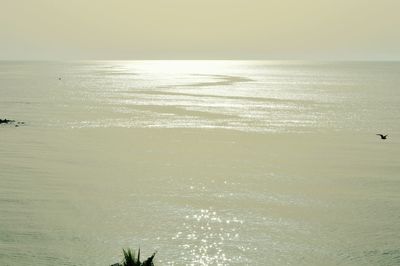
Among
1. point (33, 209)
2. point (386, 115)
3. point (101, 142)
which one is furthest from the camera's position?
point (386, 115)

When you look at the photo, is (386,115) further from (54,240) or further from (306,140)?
(54,240)

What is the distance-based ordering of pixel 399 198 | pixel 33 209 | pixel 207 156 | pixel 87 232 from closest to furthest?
pixel 87 232
pixel 33 209
pixel 399 198
pixel 207 156

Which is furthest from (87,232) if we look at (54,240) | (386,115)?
(386,115)

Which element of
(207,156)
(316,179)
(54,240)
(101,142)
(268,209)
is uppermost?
(101,142)

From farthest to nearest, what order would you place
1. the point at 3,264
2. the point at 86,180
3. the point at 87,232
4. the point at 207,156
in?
the point at 207,156 → the point at 86,180 → the point at 87,232 → the point at 3,264

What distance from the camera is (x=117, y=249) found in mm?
44938

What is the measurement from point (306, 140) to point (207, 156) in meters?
25.9

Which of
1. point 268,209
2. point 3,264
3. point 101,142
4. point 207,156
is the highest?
point 101,142

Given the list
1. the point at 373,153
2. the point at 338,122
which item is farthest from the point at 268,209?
the point at 338,122

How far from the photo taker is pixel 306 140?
102m

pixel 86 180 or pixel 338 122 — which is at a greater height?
pixel 338 122

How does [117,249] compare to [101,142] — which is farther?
[101,142]

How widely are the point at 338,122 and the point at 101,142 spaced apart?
60653mm

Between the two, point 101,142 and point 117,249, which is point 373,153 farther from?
point 117,249
